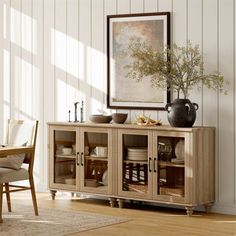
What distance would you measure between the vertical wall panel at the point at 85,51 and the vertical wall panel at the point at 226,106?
5.53 ft

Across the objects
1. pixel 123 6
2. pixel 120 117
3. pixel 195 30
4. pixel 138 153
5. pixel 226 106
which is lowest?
pixel 138 153

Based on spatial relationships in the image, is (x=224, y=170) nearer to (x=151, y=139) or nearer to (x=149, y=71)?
(x=151, y=139)

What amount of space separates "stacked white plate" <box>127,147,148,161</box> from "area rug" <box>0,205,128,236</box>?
0.71 metres

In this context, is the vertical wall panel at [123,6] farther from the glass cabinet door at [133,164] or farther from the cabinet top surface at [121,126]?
the glass cabinet door at [133,164]

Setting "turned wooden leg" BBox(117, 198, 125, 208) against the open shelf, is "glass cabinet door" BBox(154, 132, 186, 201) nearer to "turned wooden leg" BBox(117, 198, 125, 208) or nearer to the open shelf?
the open shelf

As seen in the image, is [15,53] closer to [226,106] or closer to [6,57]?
[6,57]

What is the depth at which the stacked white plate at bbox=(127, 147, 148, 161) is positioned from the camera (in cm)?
736

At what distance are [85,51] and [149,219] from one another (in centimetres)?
225

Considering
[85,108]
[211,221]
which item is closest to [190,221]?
[211,221]

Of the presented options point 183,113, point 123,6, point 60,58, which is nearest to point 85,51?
point 60,58

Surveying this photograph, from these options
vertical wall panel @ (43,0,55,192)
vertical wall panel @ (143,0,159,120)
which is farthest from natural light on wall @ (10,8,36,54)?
vertical wall panel @ (143,0,159,120)

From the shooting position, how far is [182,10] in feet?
24.5

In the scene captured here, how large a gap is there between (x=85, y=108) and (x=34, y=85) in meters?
0.83

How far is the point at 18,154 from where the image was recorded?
22.5 feet
